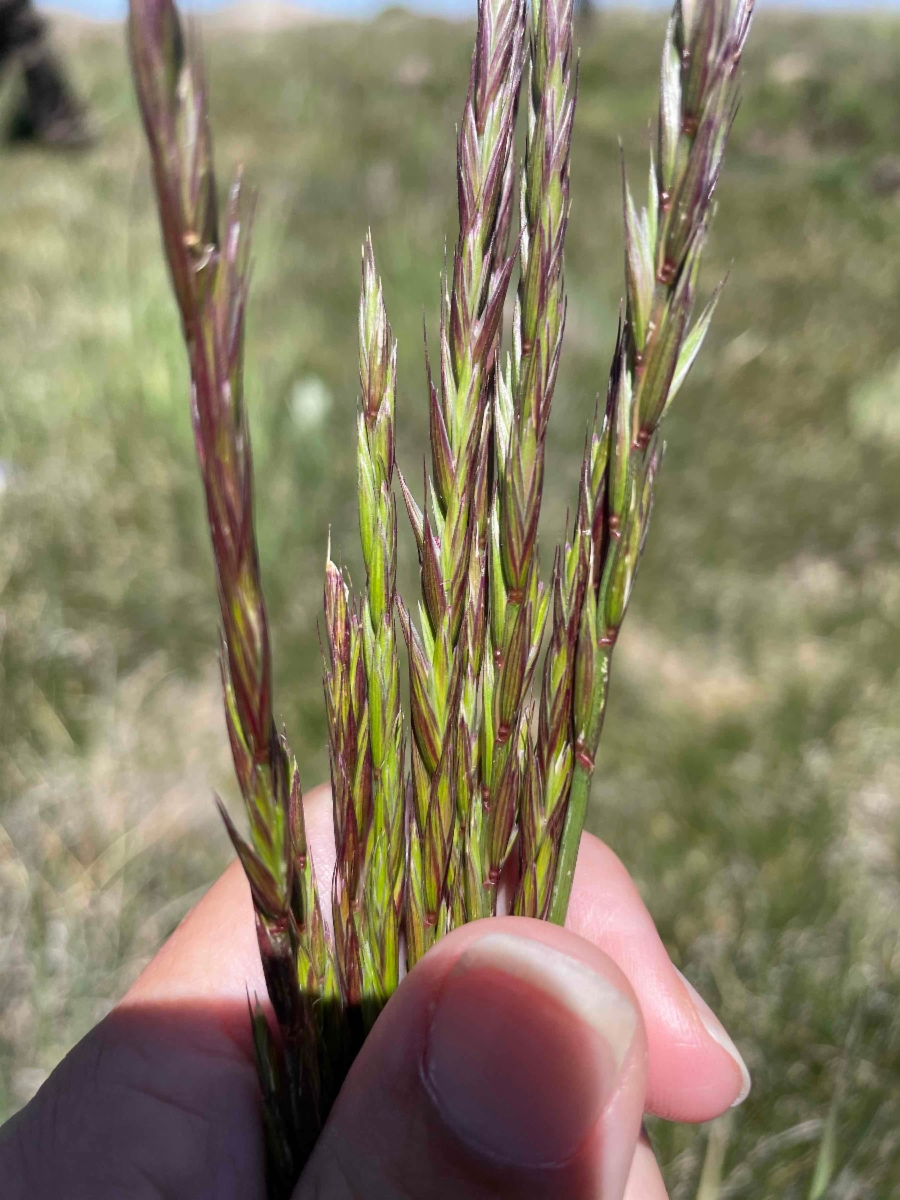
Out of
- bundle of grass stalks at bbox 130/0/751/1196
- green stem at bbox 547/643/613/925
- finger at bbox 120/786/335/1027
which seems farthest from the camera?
finger at bbox 120/786/335/1027

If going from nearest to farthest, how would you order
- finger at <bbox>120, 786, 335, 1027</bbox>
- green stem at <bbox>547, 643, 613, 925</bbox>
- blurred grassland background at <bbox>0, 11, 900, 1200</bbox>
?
green stem at <bbox>547, 643, 613, 925</bbox> < finger at <bbox>120, 786, 335, 1027</bbox> < blurred grassland background at <bbox>0, 11, 900, 1200</bbox>

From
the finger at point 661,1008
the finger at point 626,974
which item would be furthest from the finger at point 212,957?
the finger at point 661,1008

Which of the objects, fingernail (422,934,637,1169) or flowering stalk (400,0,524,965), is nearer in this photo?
flowering stalk (400,0,524,965)

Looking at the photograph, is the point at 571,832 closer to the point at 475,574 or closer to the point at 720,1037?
the point at 475,574

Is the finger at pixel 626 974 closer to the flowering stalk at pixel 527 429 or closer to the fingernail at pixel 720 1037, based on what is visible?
the fingernail at pixel 720 1037

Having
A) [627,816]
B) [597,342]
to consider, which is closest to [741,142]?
[597,342]

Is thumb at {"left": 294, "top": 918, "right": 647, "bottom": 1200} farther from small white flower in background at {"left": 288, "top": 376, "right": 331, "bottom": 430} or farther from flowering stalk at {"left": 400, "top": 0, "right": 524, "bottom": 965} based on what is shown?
small white flower in background at {"left": 288, "top": 376, "right": 331, "bottom": 430}

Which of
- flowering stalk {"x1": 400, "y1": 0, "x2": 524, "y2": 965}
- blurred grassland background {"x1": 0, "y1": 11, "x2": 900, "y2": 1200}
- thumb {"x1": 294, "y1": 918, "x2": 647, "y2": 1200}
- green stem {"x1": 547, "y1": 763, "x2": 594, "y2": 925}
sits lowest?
blurred grassland background {"x1": 0, "y1": 11, "x2": 900, "y2": 1200}

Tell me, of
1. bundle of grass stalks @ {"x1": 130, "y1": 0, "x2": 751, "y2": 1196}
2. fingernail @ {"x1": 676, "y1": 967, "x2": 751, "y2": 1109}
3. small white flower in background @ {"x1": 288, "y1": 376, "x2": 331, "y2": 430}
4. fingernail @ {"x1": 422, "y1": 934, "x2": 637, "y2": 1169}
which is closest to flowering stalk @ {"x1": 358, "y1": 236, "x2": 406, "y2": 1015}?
bundle of grass stalks @ {"x1": 130, "y1": 0, "x2": 751, "y2": 1196}

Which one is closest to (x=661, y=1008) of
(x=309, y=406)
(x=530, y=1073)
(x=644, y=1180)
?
(x=644, y=1180)

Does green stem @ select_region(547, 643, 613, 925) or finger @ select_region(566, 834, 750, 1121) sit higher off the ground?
green stem @ select_region(547, 643, 613, 925)
